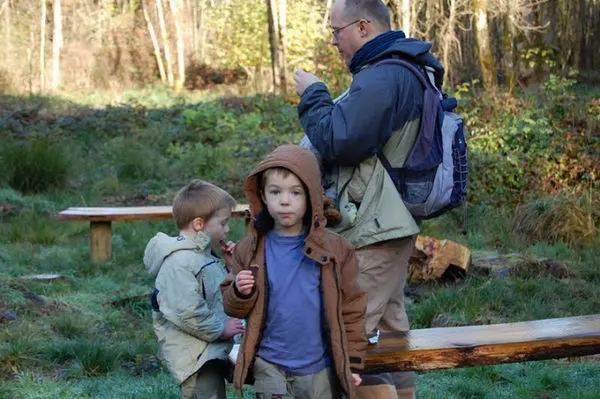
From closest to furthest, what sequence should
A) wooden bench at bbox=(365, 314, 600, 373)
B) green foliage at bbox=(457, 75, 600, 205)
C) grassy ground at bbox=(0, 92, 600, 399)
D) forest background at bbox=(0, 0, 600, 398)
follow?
wooden bench at bbox=(365, 314, 600, 373)
grassy ground at bbox=(0, 92, 600, 399)
forest background at bbox=(0, 0, 600, 398)
green foliage at bbox=(457, 75, 600, 205)

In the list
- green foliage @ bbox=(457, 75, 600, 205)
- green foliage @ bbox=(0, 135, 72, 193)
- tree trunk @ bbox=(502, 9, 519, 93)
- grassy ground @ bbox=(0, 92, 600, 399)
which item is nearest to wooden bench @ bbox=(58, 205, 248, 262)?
grassy ground @ bbox=(0, 92, 600, 399)

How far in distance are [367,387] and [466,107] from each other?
41.7 feet

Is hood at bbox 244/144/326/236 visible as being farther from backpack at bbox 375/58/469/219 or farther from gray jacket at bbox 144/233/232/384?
gray jacket at bbox 144/233/232/384

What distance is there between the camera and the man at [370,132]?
12.3 ft

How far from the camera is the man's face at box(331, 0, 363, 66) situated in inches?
155

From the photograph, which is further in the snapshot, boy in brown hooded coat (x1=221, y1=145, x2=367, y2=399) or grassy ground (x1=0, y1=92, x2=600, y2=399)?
grassy ground (x1=0, y1=92, x2=600, y2=399)

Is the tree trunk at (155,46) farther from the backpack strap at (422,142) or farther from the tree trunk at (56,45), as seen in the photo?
the backpack strap at (422,142)

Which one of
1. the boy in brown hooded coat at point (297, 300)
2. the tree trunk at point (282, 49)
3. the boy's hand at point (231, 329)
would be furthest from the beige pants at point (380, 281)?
the tree trunk at point (282, 49)

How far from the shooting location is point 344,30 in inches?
155

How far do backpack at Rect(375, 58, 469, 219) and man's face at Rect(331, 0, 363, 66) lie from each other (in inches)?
6.5

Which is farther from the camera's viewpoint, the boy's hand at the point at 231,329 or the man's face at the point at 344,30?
the boy's hand at the point at 231,329

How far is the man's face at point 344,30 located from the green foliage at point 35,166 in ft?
33.2

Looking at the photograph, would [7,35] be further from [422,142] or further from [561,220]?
[422,142]

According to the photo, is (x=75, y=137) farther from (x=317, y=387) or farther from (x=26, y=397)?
(x=317, y=387)
